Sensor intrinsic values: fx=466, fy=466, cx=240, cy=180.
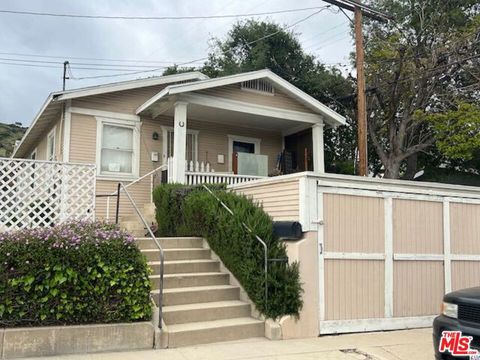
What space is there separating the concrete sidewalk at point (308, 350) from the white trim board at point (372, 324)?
0.47 ft

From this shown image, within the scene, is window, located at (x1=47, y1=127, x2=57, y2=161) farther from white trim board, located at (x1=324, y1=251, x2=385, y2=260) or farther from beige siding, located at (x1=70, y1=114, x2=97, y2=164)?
white trim board, located at (x1=324, y1=251, x2=385, y2=260)

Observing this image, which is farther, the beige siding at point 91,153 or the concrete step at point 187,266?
the beige siding at point 91,153

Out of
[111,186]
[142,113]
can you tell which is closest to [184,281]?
[111,186]

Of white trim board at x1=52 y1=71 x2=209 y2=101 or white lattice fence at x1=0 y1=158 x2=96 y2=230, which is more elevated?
white trim board at x1=52 y1=71 x2=209 y2=101

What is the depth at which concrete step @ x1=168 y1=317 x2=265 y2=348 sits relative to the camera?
6145 millimetres

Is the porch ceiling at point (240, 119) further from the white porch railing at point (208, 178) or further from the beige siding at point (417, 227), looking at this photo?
the beige siding at point (417, 227)

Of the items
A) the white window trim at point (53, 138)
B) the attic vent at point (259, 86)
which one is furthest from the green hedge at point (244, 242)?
the white window trim at point (53, 138)

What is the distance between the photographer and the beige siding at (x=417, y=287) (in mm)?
7863

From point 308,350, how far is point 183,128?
713cm

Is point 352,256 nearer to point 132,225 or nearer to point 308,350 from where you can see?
point 308,350

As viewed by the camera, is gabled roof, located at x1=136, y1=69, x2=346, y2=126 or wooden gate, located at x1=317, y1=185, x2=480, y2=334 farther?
gabled roof, located at x1=136, y1=69, x2=346, y2=126

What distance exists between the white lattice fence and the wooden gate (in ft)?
14.4

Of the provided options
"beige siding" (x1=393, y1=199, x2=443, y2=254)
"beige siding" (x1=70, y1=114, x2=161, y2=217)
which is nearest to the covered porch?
"beige siding" (x1=70, y1=114, x2=161, y2=217)

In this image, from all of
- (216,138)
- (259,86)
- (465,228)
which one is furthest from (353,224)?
(216,138)
